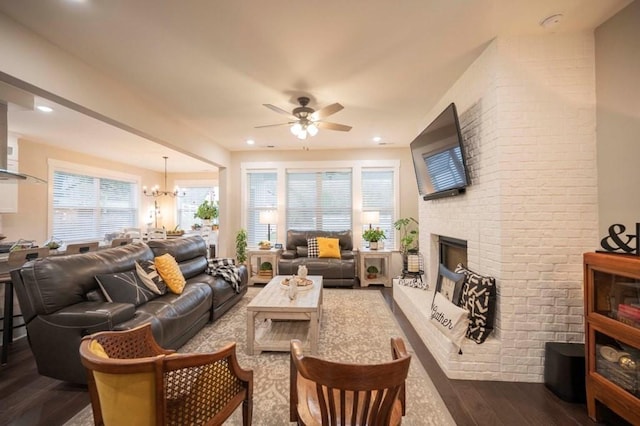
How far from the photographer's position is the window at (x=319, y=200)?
566 centimetres

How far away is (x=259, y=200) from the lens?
19.2 feet

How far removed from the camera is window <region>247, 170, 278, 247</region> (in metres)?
5.81

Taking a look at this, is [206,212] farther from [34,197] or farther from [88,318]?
[88,318]

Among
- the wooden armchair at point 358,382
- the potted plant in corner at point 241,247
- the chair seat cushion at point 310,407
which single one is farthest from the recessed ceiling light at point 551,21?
the potted plant in corner at point 241,247

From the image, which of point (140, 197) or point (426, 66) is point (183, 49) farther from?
point (140, 197)

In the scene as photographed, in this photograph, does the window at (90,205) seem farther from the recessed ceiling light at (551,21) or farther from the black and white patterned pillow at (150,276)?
the recessed ceiling light at (551,21)

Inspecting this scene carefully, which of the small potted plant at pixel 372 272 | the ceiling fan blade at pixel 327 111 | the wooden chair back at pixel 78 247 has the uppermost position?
the ceiling fan blade at pixel 327 111

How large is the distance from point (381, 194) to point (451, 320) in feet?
11.7

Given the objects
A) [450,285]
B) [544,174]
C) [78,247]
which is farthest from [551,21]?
[78,247]

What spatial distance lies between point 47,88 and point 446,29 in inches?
122

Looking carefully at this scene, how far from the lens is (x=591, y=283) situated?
1.75 meters

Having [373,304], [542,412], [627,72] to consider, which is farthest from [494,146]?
[373,304]

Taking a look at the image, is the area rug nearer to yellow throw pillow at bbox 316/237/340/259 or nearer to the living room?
the living room

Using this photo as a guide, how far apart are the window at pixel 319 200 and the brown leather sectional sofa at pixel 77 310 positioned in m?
3.11
